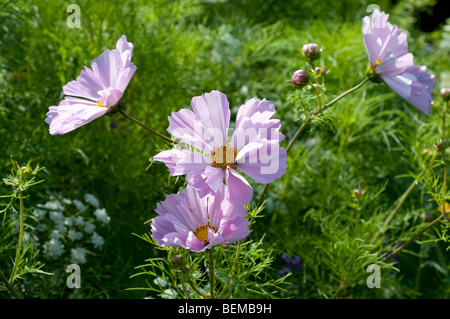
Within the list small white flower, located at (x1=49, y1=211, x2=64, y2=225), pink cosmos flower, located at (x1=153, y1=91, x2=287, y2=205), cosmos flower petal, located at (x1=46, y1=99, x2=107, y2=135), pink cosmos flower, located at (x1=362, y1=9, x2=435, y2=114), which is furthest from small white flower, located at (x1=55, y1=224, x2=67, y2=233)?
pink cosmos flower, located at (x1=362, y1=9, x2=435, y2=114)

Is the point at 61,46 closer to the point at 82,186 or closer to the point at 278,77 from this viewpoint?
the point at 82,186

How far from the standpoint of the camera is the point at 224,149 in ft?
Answer: 1.98

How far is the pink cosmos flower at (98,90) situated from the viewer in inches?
24.4

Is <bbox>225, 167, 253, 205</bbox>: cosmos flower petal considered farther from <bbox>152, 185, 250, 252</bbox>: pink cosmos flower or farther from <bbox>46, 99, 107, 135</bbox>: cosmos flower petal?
<bbox>46, 99, 107, 135</bbox>: cosmos flower petal

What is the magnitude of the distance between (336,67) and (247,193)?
2.98 feet

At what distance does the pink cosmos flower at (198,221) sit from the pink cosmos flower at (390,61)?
30 cm

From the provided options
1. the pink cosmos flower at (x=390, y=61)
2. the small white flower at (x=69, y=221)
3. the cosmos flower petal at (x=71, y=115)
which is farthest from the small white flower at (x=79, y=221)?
the pink cosmos flower at (x=390, y=61)

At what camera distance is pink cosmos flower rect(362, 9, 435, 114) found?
72 centimetres

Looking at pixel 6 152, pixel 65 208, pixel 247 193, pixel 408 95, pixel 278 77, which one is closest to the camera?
pixel 247 193

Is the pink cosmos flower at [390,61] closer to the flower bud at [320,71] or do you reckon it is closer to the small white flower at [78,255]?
the flower bud at [320,71]

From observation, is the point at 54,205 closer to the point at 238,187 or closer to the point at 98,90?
the point at 98,90

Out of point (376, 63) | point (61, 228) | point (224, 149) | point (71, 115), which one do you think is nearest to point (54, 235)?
point (61, 228)

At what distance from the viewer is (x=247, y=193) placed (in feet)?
1.87
